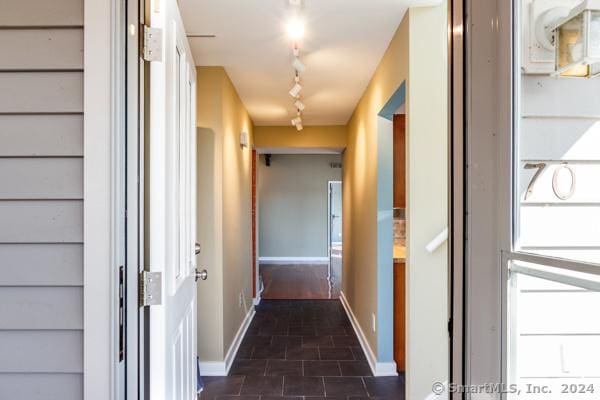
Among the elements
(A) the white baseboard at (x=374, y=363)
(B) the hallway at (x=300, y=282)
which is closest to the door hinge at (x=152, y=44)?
(A) the white baseboard at (x=374, y=363)

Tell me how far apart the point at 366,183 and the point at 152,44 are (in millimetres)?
2513

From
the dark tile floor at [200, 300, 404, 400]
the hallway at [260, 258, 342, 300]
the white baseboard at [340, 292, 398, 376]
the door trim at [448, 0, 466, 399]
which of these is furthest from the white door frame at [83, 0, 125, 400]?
the hallway at [260, 258, 342, 300]

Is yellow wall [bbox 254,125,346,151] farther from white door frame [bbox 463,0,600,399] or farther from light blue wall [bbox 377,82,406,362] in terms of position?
white door frame [bbox 463,0,600,399]

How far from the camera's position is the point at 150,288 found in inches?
42.4

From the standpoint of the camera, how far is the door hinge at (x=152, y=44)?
107 cm

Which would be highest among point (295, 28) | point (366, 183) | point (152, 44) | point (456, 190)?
point (295, 28)

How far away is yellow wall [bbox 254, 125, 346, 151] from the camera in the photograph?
494cm

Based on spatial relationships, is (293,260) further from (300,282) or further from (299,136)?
(299,136)

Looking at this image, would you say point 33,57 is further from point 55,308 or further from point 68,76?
point 55,308

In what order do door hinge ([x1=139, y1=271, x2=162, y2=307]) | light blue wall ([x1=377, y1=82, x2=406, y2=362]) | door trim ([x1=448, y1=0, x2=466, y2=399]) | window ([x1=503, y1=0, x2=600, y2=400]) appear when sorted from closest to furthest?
window ([x1=503, y1=0, x2=600, y2=400])
door trim ([x1=448, y1=0, x2=466, y2=399])
door hinge ([x1=139, y1=271, x2=162, y2=307])
light blue wall ([x1=377, y1=82, x2=406, y2=362])

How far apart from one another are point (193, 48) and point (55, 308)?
209 cm

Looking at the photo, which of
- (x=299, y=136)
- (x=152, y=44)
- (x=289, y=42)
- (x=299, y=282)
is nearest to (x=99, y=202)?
(x=152, y=44)

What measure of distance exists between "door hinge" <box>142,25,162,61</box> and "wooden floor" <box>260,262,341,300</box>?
4.51 meters

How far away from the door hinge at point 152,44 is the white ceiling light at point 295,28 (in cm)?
121
